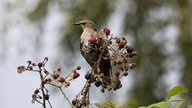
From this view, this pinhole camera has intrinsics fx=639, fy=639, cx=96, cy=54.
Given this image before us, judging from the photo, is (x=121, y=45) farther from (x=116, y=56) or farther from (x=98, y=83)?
(x=98, y=83)

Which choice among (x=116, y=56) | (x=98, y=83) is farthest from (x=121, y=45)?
(x=98, y=83)

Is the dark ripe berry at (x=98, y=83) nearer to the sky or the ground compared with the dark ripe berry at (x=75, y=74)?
nearer to the sky

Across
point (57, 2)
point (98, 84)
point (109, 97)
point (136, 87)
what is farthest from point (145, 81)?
point (98, 84)

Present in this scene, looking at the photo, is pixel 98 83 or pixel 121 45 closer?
pixel 121 45

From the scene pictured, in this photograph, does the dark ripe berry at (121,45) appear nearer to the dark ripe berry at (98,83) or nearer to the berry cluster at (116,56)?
the berry cluster at (116,56)

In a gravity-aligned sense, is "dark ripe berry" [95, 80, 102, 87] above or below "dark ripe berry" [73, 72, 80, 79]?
above

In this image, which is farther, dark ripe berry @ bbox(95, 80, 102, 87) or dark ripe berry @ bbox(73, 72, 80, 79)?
dark ripe berry @ bbox(95, 80, 102, 87)

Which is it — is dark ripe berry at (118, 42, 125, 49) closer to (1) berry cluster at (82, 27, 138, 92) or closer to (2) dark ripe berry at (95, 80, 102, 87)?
(1) berry cluster at (82, 27, 138, 92)

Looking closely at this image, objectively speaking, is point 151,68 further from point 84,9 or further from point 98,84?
point 98,84

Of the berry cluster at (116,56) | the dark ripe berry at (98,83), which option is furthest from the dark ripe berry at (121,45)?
the dark ripe berry at (98,83)

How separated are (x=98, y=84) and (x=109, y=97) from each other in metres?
4.10

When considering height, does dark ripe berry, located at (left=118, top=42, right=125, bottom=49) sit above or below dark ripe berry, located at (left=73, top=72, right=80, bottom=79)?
above

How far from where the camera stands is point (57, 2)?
7.23 metres

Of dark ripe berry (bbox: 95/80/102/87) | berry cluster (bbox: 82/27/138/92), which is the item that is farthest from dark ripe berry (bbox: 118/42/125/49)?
dark ripe berry (bbox: 95/80/102/87)
